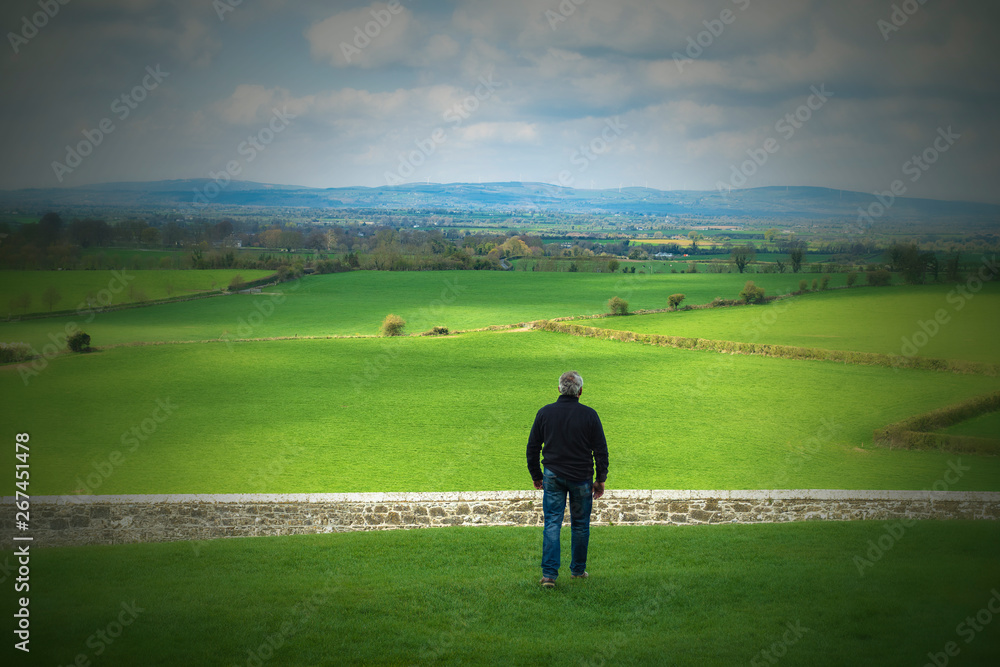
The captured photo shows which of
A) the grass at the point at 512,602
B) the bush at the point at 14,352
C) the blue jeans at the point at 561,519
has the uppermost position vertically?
the blue jeans at the point at 561,519

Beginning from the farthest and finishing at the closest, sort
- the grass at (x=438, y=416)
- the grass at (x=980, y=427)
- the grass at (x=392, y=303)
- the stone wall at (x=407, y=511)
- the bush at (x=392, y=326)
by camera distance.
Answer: the bush at (x=392, y=326) < the grass at (x=392, y=303) < the grass at (x=980, y=427) < the grass at (x=438, y=416) < the stone wall at (x=407, y=511)

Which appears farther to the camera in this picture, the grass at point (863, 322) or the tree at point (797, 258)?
the tree at point (797, 258)

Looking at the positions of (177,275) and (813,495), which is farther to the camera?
(177,275)

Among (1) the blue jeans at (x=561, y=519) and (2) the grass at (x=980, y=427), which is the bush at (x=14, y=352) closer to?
(1) the blue jeans at (x=561, y=519)

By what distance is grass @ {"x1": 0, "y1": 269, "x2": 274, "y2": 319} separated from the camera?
1406 inches

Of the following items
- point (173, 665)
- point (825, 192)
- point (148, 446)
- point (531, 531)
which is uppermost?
point (825, 192)

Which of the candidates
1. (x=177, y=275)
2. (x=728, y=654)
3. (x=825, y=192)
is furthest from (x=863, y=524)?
(x=825, y=192)

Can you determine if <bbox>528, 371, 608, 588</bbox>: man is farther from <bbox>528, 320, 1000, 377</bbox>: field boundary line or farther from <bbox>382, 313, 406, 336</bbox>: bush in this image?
<bbox>382, 313, 406, 336</bbox>: bush

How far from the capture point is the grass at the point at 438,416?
16141 mm

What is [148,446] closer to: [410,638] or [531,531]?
[531,531]

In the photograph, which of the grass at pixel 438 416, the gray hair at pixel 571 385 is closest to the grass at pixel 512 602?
the gray hair at pixel 571 385

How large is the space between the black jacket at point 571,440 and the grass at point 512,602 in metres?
1.24

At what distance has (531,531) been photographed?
32.2 feet

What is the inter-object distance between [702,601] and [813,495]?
6166mm
